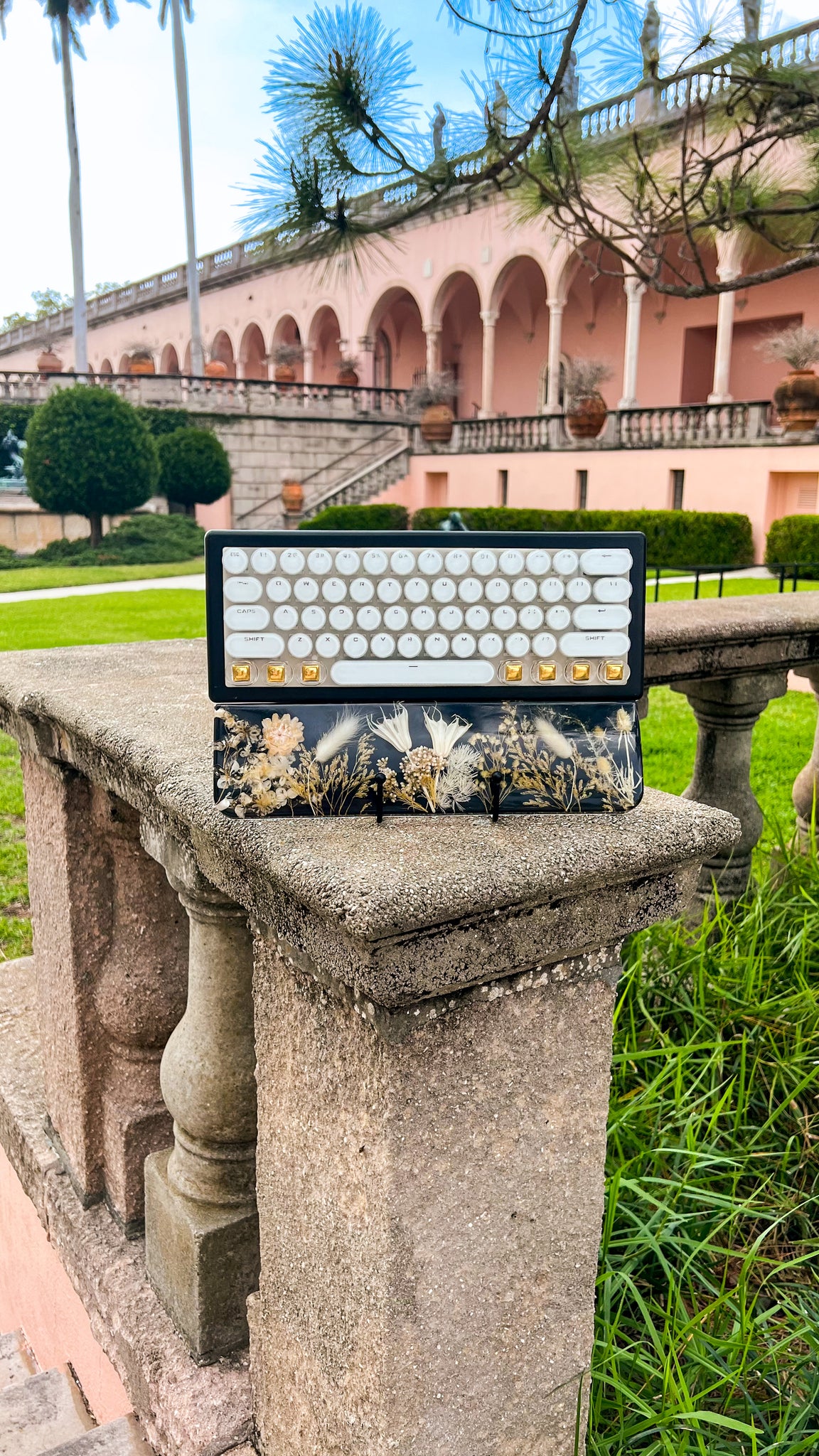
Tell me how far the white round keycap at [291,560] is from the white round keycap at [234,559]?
0.11ft

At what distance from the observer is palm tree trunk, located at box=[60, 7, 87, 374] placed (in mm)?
24062

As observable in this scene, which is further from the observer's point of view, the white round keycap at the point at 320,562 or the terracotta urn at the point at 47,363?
the terracotta urn at the point at 47,363

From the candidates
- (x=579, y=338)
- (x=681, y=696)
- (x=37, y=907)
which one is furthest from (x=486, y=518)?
(x=37, y=907)

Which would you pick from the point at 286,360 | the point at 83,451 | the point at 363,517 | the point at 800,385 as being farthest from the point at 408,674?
the point at 286,360

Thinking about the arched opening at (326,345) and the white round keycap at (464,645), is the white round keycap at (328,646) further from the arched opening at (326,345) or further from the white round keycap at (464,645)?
the arched opening at (326,345)

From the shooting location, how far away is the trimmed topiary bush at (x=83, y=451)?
1788 centimetres

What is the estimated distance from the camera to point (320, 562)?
3.12 ft

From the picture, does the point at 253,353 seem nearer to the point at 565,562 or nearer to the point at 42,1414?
the point at 42,1414

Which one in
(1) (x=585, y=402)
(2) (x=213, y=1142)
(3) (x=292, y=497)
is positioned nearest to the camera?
(2) (x=213, y=1142)

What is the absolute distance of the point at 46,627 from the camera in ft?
31.6

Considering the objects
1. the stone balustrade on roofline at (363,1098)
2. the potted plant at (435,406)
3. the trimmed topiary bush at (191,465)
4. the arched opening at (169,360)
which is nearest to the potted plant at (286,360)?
the potted plant at (435,406)

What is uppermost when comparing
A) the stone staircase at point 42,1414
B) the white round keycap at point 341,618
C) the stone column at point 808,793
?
the white round keycap at point 341,618

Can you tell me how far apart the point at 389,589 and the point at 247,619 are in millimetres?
132

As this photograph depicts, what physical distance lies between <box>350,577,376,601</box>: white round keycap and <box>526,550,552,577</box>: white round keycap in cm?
15
